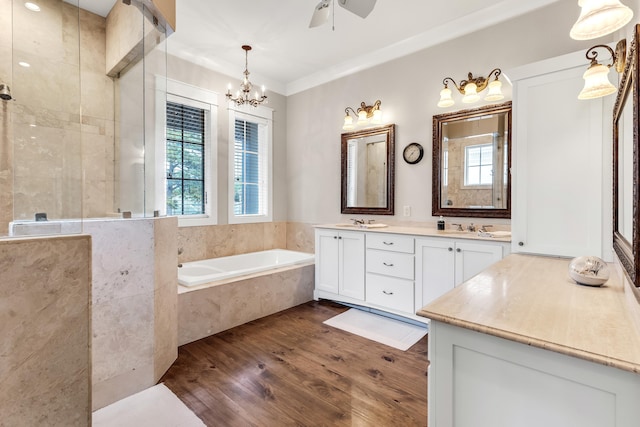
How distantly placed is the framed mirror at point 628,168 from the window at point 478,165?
137 cm

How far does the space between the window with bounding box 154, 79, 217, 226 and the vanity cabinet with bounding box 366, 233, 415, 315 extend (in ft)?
6.55

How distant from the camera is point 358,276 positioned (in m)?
3.21

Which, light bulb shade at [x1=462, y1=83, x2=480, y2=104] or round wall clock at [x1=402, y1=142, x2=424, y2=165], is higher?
light bulb shade at [x1=462, y1=83, x2=480, y2=104]

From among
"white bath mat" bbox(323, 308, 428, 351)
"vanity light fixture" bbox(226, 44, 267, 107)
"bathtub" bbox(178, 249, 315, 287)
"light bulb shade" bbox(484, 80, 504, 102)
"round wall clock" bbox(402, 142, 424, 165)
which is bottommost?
"white bath mat" bbox(323, 308, 428, 351)

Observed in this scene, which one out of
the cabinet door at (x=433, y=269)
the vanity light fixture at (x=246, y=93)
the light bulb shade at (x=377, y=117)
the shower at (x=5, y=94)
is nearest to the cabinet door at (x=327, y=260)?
the cabinet door at (x=433, y=269)

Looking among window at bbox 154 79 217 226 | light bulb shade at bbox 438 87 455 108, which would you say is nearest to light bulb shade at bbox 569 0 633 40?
light bulb shade at bbox 438 87 455 108

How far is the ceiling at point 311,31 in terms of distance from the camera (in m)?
2.69

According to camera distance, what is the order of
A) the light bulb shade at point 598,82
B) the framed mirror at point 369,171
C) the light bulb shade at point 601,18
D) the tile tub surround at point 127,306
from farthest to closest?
the framed mirror at point 369,171, the tile tub surround at point 127,306, the light bulb shade at point 598,82, the light bulb shade at point 601,18

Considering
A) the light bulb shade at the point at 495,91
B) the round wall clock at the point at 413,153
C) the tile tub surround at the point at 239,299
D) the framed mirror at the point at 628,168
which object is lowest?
the tile tub surround at the point at 239,299

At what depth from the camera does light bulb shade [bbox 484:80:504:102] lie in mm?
2668

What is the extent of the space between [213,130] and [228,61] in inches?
34.6

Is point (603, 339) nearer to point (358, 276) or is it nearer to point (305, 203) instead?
point (358, 276)

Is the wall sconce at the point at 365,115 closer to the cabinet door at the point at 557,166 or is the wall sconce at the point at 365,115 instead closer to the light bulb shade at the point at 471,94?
the light bulb shade at the point at 471,94

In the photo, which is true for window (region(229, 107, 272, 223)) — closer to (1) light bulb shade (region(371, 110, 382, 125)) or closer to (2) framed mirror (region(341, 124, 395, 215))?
(2) framed mirror (region(341, 124, 395, 215))
